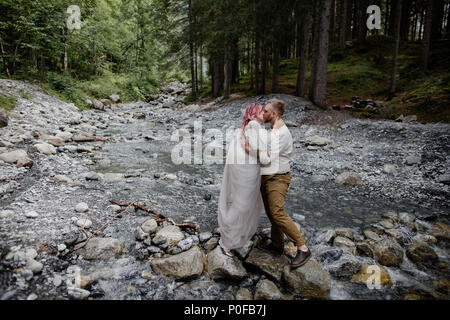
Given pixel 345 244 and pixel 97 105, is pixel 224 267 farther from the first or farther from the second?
pixel 97 105

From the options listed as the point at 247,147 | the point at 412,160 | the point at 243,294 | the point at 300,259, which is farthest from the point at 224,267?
the point at 412,160

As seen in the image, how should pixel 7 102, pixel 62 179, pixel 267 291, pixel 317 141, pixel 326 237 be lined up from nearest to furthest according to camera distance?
pixel 267 291 → pixel 326 237 → pixel 62 179 → pixel 317 141 → pixel 7 102

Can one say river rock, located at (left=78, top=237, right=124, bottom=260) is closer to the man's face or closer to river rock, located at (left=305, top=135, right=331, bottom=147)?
the man's face

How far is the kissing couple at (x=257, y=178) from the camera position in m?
3.23

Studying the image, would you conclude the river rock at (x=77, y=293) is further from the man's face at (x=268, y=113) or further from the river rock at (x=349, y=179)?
the river rock at (x=349, y=179)

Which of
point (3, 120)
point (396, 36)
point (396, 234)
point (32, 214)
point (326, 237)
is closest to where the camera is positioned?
point (32, 214)

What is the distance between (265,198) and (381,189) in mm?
4716

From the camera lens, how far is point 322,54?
1358cm

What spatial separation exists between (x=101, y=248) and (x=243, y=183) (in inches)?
91.3

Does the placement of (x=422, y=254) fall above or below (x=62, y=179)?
below

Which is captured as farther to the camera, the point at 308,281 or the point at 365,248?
the point at 365,248

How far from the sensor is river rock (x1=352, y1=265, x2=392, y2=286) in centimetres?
332

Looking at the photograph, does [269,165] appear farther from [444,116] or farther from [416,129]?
[444,116]

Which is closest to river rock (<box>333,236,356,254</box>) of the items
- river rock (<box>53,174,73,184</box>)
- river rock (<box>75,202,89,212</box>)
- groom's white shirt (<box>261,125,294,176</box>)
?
groom's white shirt (<box>261,125,294,176</box>)
